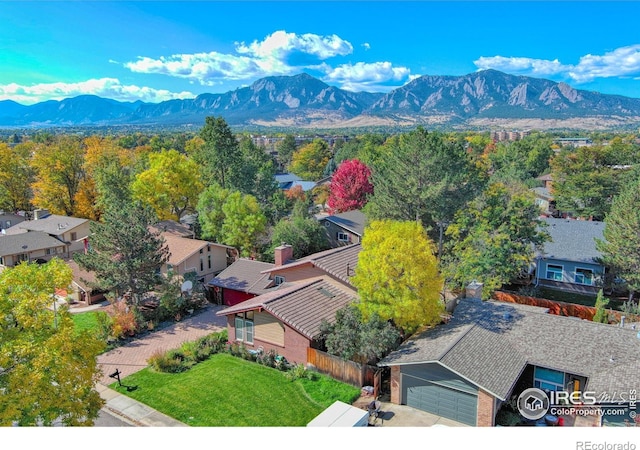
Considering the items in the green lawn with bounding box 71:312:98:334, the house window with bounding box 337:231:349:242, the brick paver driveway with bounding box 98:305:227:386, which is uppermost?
the house window with bounding box 337:231:349:242

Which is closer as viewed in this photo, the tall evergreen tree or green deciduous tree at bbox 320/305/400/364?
green deciduous tree at bbox 320/305/400/364

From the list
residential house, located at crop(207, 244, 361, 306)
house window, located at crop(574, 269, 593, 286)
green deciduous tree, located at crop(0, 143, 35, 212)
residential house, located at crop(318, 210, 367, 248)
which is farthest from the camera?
green deciduous tree, located at crop(0, 143, 35, 212)

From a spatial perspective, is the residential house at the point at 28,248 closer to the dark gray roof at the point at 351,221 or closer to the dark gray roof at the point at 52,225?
the dark gray roof at the point at 52,225

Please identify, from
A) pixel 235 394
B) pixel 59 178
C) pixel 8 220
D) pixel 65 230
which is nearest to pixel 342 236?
pixel 235 394

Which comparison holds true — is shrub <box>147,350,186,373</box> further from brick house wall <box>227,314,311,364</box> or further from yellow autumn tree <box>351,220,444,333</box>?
yellow autumn tree <box>351,220,444,333</box>

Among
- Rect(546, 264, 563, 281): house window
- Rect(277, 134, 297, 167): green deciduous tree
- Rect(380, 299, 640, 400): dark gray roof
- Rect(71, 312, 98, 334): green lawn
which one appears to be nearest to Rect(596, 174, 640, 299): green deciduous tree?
Rect(546, 264, 563, 281): house window

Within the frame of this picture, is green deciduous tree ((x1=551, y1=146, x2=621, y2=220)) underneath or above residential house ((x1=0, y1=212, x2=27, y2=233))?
above

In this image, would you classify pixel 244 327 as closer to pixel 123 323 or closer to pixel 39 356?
pixel 123 323
